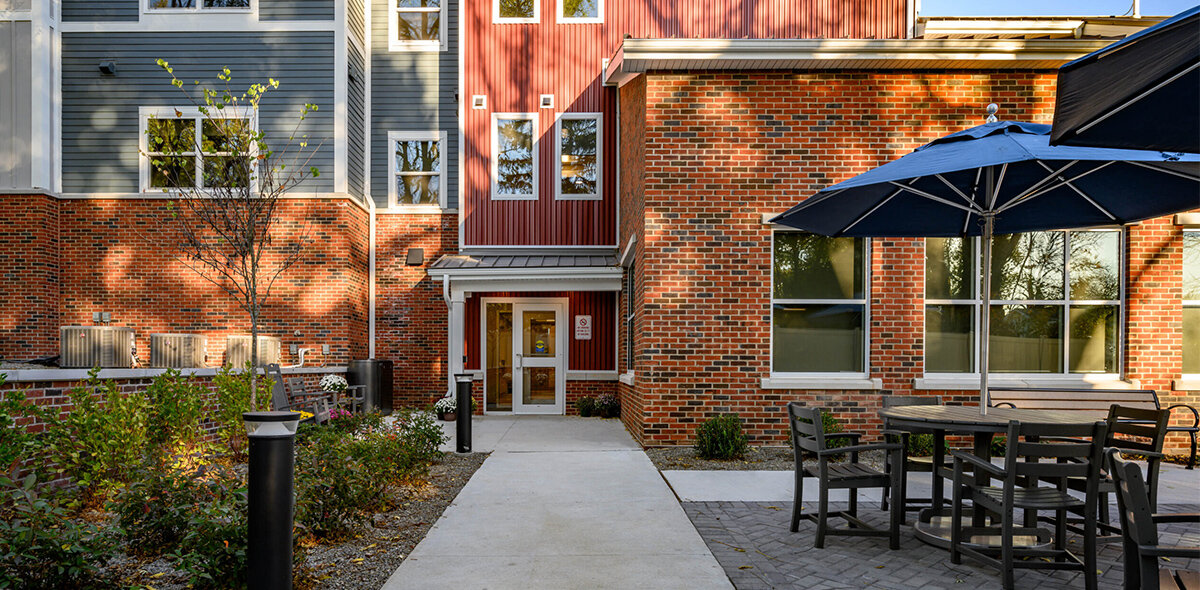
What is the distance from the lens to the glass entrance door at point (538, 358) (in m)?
13.5

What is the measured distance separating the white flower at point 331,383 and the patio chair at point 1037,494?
32.4 ft

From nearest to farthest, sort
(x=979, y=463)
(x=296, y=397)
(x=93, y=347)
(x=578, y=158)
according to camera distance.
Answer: (x=979, y=463)
(x=93, y=347)
(x=296, y=397)
(x=578, y=158)

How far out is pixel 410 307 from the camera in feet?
45.1

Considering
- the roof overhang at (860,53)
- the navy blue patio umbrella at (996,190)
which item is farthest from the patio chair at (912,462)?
the roof overhang at (860,53)

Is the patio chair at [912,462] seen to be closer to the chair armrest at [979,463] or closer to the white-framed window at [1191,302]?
the chair armrest at [979,463]

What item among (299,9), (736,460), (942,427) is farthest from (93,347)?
(942,427)

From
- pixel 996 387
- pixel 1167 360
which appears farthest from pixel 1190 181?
pixel 1167 360

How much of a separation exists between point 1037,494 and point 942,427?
2.07 feet

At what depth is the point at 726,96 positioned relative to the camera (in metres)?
8.59

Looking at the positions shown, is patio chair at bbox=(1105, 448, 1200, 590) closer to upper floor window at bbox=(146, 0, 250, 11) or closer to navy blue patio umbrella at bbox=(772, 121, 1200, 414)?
navy blue patio umbrella at bbox=(772, 121, 1200, 414)

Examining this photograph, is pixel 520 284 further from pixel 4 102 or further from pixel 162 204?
pixel 4 102

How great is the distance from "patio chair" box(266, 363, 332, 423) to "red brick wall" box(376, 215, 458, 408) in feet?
7.20

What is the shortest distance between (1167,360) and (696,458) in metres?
5.84

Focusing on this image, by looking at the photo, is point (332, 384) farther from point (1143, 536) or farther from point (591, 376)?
Answer: point (1143, 536)
